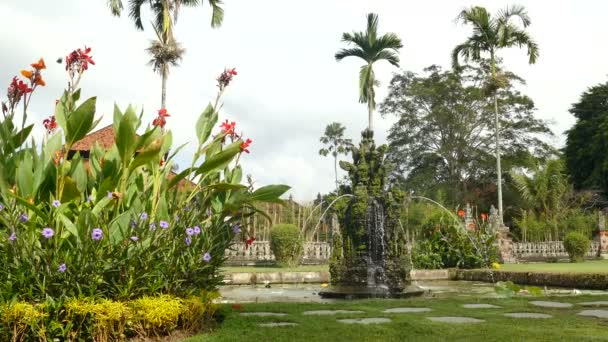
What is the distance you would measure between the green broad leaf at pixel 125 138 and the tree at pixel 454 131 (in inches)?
1207

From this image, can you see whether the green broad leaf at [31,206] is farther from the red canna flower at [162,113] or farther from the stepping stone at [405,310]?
the stepping stone at [405,310]

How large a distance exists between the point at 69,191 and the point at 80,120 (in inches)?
21.3

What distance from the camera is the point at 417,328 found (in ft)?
14.4

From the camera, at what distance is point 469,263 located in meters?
14.0

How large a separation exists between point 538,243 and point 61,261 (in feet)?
72.1

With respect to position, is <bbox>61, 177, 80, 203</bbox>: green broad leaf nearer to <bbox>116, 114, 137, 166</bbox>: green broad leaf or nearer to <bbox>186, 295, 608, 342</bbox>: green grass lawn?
<bbox>116, 114, 137, 166</bbox>: green broad leaf

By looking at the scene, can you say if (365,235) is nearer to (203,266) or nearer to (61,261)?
(203,266)

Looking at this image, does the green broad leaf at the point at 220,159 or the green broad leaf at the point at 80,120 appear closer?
the green broad leaf at the point at 80,120

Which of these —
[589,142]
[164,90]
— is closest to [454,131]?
[589,142]

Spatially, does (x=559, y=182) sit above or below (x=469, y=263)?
above

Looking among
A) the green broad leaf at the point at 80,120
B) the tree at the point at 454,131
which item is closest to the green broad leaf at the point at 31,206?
the green broad leaf at the point at 80,120

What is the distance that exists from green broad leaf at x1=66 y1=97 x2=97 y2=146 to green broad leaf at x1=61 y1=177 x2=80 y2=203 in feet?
0.93

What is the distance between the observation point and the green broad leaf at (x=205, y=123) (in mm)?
4691

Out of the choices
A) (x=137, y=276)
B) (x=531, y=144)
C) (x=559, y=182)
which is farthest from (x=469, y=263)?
(x=531, y=144)
